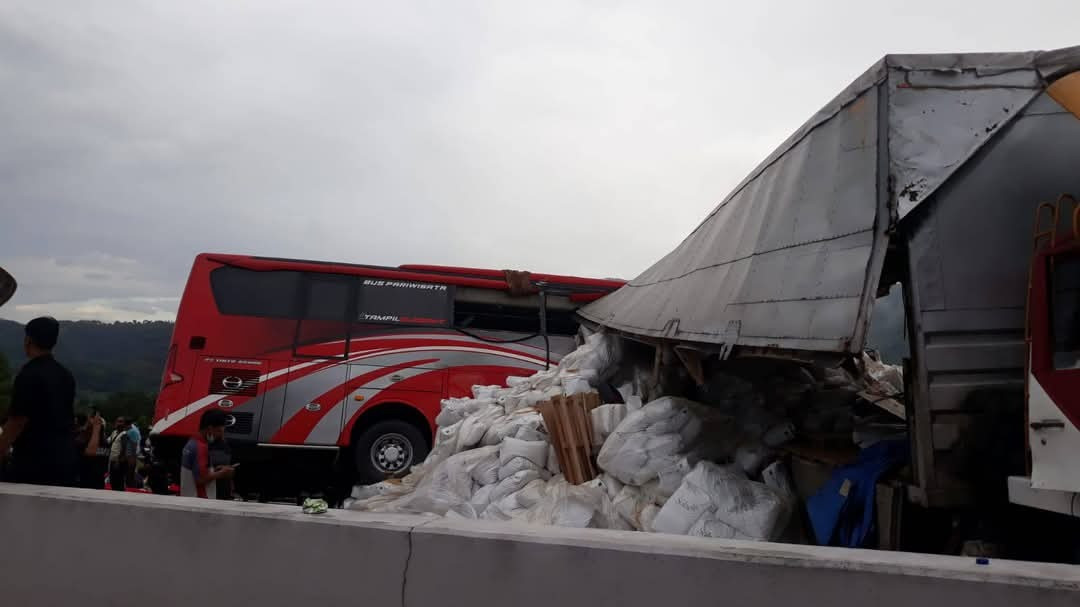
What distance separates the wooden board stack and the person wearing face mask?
2.46 m

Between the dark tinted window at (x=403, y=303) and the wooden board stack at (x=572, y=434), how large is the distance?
11.2ft

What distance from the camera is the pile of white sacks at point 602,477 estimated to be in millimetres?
3875

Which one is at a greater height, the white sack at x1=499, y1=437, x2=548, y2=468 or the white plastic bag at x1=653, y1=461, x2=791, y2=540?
the white sack at x1=499, y1=437, x2=548, y2=468

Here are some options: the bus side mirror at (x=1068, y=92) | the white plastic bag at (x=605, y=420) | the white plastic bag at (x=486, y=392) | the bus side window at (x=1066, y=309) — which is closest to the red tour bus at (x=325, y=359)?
the white plastic bag at (x=486, y=392)

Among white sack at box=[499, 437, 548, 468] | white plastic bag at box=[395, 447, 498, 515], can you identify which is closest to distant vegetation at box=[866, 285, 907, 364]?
white sack at box=[499, 437, 548, 468]

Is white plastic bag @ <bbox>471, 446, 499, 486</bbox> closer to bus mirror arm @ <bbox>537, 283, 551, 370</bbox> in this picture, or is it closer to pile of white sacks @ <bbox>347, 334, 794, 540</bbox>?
pile of white sacks @ <bbox>347, 334, 794, 540</bbox>

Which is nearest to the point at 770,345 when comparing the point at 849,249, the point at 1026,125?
the point at 849,249

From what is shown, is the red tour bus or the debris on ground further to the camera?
the red tour bus

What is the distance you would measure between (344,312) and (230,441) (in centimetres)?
197

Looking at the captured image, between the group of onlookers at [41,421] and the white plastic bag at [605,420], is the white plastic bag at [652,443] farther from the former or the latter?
the group of onlookers at [41,421]

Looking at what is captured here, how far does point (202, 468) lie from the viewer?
4746 millimetres

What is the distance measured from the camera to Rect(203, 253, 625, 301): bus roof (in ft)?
27.9

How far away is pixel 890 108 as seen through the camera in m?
3.48

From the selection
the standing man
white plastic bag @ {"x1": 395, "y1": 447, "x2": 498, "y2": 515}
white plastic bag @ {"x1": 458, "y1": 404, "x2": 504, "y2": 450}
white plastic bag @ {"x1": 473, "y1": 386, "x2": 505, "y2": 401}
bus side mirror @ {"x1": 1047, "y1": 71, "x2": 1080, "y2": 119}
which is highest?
bus side mirror @ {"x1": 1047, "y1": 71, "x2": 1080, "y2": 119}
